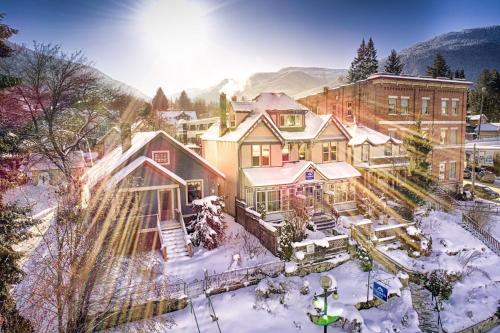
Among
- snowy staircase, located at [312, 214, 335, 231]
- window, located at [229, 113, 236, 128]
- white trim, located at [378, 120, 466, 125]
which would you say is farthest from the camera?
white trim, located at [378, 120, 466, 125]

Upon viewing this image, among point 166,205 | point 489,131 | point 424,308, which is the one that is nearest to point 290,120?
point 166,205

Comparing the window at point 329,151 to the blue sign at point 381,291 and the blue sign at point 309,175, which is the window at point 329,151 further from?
the blue sign at point 381,291

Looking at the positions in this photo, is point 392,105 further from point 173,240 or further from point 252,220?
point 173,240

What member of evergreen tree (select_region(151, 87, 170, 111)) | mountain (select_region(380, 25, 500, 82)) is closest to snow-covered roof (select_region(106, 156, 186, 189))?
evergreen tree (select_region(151, 87, 170, 111))

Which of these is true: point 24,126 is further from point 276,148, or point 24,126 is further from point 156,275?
point 276,148

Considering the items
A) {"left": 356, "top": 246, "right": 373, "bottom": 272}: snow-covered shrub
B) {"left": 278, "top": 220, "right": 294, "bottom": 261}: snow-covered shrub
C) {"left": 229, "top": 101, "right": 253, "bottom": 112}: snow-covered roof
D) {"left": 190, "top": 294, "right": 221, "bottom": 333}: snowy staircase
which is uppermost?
{"left": 229, "top": 101, "right": 253, "bottom": 112}: snow-covered roof

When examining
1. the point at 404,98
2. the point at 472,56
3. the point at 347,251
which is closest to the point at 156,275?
the point at 347,251

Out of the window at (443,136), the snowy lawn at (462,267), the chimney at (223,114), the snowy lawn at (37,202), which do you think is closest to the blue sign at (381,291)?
the snowy lawn at (462,267)

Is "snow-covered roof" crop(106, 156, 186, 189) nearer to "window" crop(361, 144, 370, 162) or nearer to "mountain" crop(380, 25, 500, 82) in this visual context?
"window" crop(361, 144, 370, 162)

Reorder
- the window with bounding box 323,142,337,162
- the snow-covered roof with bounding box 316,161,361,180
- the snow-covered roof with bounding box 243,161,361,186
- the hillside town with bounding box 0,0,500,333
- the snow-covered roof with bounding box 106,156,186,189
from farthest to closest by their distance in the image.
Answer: the window with bounding box 323,142,337,162, the snow-covered roof with bounding box 316,161,361,180, the snow-covered roof with bounding box 243,161,361,186, the snow-covered roof with bounding box 106,156,186,189, the hillside town with bounding box 0,0,500,333
